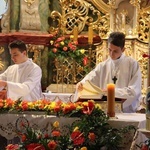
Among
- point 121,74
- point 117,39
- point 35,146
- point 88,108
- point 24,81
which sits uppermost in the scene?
point 117,39

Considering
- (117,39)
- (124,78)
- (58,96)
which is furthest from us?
(58,96)

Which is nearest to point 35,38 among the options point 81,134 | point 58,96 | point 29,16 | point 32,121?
point 29,16

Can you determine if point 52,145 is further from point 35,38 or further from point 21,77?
point 35,38

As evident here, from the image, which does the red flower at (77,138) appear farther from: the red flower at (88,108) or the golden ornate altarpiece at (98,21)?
the golden ornate altarpiece at (98,21)

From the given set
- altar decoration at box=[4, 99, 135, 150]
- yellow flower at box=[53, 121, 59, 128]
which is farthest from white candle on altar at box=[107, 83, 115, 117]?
yellow flower at box=[53, 121, 59, 128]

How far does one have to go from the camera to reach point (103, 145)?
14.0 ft

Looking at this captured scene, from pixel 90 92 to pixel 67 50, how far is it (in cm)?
332

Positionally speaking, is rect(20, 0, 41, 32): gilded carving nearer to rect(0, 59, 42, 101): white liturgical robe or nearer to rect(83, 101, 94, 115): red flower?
rect(0, 59, 42, 101): white liturgical robe

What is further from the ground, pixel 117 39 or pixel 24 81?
pixel 117 39

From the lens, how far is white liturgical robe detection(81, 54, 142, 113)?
541 cm

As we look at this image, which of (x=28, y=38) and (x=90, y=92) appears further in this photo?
(x=28, y=38)

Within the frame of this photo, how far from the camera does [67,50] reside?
8.32m

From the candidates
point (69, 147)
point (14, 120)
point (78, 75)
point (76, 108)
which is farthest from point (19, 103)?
point (78, 75)

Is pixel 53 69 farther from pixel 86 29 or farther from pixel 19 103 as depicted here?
pixel 19 103
